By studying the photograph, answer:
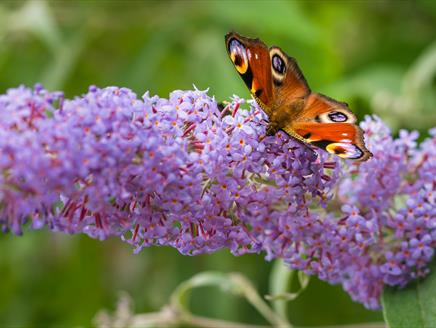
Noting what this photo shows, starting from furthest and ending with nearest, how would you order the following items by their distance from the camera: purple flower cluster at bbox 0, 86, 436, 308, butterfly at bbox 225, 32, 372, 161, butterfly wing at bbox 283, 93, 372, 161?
butterfly at bbox 225, 32, 372, 161 < butterfly wing at bbox 283, 93, 372, 161 < purple flower cluster at bbox 0, 86, 436, 308

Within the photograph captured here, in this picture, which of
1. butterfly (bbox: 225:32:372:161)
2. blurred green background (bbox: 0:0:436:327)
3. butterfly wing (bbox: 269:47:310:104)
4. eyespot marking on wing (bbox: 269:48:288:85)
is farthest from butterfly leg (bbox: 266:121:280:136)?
blurred green background (bbox: 0:0:436:327)

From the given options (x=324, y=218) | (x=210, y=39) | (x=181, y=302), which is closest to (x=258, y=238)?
(x=324, y=218)

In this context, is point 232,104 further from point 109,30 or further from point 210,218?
point 109,30

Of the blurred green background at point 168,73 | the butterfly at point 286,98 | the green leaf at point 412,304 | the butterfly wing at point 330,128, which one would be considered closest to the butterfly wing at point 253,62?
the butterfly at point 286,98

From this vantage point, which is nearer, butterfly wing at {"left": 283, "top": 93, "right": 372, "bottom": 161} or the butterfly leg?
butterfly wing at {"left": 283, "top": 93, "right": 372, "bottom": 161}

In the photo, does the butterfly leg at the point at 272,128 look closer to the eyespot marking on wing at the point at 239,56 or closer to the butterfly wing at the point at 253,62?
the butterfly wing at the point at 253,62

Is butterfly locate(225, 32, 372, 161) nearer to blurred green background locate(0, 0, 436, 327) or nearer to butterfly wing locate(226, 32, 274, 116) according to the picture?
butterfly wing locate(226, 32, 274, 116)
